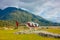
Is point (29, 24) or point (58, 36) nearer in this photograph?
point (58, 36)

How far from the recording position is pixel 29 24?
50969 millimetres

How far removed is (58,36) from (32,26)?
2201 centimetres

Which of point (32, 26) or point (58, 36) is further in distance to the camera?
point (32, 26)

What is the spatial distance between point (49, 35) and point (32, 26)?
65.6ft

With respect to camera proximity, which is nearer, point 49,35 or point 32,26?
point 49,35

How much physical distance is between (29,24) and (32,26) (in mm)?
1458

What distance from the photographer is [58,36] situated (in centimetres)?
3036

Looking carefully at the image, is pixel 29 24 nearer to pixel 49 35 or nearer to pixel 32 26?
pixel 32 26

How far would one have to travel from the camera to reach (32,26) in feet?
170

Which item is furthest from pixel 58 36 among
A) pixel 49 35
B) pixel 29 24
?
pixel 29 24

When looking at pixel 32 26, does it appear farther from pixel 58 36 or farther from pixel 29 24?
pixel 58 36

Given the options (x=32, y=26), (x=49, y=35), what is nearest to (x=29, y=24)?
(x=32, y=26)

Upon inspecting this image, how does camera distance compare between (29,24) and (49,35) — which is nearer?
(49,35)
